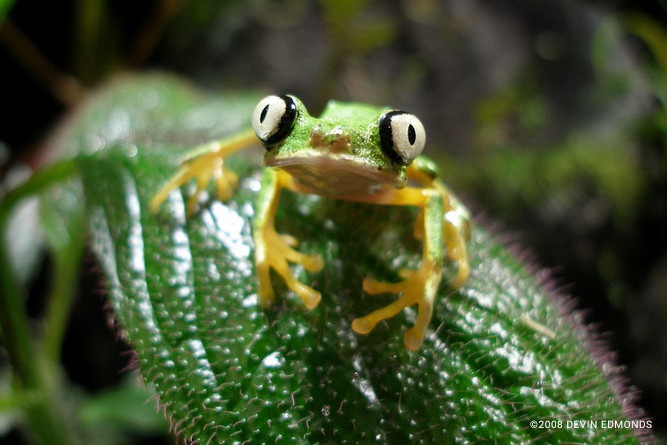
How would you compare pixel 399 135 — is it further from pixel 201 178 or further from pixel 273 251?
pixel 201 178

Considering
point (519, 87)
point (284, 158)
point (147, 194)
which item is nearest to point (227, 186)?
point (147, 194)

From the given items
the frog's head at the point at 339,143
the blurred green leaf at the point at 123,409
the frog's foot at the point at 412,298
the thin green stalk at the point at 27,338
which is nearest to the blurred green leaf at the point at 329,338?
the frog's foot at the point at 412,298

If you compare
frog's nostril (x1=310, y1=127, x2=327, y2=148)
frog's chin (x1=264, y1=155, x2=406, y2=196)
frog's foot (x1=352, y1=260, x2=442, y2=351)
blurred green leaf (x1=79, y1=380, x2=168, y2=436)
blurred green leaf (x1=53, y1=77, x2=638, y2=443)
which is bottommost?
blurred green leaf (x1=79, y1=380, x2=168, y2=436)

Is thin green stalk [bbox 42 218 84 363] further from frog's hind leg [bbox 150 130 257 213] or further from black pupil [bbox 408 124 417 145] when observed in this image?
black pupil [bbox 408 124 417 145]

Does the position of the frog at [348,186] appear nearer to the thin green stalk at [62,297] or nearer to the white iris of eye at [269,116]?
the white iris of eye at [269,116]

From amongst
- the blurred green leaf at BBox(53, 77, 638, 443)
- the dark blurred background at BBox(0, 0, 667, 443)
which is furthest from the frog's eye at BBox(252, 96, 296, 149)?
the dark blurred background at BBox(0, 0, 667, 443)

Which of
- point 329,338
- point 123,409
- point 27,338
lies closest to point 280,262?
point 329,338

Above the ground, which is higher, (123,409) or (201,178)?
(201,178)
